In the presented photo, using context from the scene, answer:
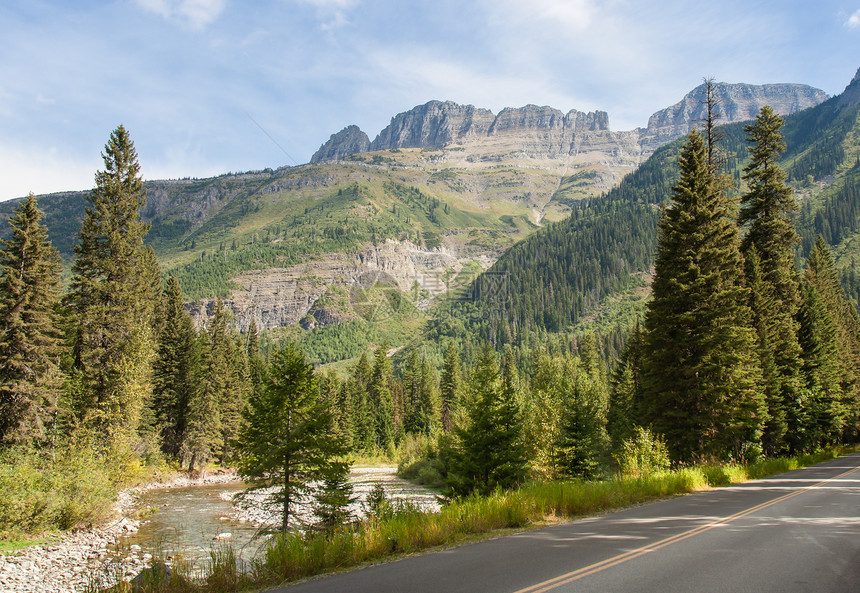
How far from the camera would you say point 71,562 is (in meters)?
18.3

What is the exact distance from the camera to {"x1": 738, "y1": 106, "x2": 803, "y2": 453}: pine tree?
97.2 feet

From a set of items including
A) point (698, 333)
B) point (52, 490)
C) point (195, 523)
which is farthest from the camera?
point (195, 523)

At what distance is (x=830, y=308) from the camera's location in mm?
46625

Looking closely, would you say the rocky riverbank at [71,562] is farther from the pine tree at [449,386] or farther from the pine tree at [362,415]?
the pine tree at [449,386]

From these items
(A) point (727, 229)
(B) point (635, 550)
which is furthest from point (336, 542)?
(A) point (727, 229)

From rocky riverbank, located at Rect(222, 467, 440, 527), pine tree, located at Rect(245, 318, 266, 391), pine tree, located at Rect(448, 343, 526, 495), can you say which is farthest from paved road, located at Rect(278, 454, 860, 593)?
pine tree, located at Rect(245, 318, 266, 391)

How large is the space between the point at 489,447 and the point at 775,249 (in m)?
23.1

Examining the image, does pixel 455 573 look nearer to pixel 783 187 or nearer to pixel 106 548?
pixel 106 548

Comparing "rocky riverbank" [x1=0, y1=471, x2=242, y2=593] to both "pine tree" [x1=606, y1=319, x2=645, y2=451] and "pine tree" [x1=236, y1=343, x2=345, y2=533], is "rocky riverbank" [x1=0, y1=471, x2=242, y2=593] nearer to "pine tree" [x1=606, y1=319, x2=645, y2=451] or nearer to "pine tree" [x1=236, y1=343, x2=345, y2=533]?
"pine tree" [x1=236, y1=343, x2=345, y2=533]

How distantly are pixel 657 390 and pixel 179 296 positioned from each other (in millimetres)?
55299

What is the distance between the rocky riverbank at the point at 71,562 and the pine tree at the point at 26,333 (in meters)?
8.29

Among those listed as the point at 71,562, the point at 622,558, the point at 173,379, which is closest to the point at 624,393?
the point at 622,558

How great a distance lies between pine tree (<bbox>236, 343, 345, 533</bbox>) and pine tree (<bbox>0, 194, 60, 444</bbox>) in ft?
54.8

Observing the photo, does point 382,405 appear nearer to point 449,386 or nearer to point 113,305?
point 449,386
